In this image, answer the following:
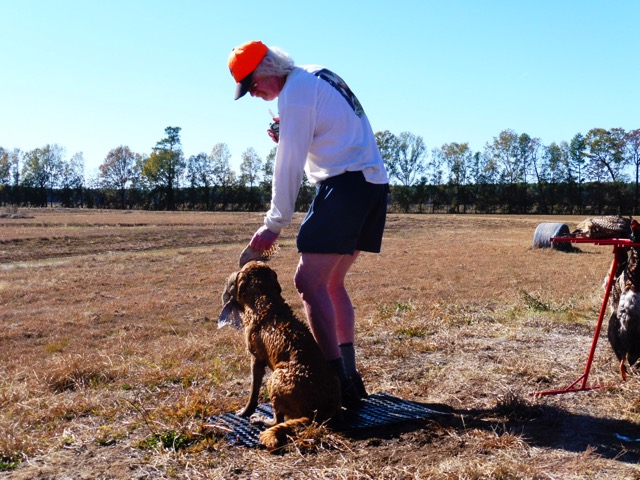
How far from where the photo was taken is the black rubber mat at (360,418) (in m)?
3.30

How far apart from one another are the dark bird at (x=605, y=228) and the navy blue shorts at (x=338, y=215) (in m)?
1.52

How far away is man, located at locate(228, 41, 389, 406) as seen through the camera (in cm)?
348

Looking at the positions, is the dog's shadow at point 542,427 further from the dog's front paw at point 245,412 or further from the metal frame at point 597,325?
the dog's front paw at point 245,412

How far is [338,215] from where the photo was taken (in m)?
3.50

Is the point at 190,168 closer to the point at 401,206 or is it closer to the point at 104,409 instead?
the point at 401,206

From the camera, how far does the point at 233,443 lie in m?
3.20

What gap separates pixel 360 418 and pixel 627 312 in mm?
2103

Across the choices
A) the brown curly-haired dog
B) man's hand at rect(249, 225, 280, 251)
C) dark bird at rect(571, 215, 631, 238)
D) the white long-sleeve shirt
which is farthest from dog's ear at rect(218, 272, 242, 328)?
dark bird at rect(571, 215, 631, 238)

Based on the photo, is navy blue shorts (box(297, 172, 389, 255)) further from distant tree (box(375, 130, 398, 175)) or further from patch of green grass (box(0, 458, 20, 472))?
distant tree (box(375, 130, 398, 175))

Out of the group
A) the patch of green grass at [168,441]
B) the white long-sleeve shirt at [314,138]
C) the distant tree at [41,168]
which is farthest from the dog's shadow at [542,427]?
the distant tree at [41,168]

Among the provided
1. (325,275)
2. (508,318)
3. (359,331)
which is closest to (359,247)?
(325,275)

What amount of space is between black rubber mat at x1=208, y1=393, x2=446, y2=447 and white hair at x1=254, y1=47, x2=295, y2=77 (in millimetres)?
2059

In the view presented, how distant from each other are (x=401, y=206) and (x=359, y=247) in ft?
193

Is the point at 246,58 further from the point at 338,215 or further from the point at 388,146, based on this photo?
the point at 388,146
